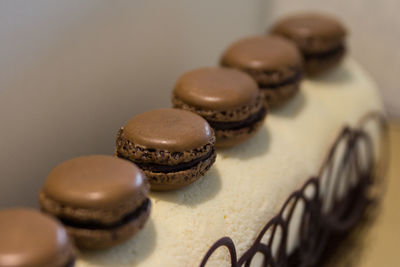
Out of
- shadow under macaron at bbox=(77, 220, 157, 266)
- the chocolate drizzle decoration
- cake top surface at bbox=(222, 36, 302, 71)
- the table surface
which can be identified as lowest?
the table surface

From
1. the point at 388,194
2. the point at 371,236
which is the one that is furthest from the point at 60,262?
the point at 388,194

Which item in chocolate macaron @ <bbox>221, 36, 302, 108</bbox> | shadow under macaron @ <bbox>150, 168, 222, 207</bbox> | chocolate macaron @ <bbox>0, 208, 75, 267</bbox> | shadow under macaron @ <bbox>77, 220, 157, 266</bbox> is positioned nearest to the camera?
chocolate macaron @ <bbox>0, 208, 75, 267</bbox>

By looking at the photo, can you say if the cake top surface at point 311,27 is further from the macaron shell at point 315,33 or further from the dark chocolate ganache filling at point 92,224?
the dark chocolate ganache filling at point 92,224

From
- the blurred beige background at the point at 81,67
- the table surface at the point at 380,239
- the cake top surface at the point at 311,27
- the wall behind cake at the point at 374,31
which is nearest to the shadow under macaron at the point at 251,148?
the blurred beige background at the point at 81,67

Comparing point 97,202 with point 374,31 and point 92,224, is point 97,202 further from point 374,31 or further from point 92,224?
point 374,31

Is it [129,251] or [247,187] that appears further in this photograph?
[247,187]

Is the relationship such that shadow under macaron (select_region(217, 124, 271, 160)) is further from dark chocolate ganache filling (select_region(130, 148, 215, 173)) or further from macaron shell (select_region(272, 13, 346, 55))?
macaron shell (select_region(272, 13, 346, 55))

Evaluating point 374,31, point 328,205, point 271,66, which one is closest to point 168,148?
point 271,66

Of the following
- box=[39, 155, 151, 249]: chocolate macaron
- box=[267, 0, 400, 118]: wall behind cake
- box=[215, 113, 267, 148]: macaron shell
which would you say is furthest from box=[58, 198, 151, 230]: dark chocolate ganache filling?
box=[267, 0, 400, 118]: wall behind cake
